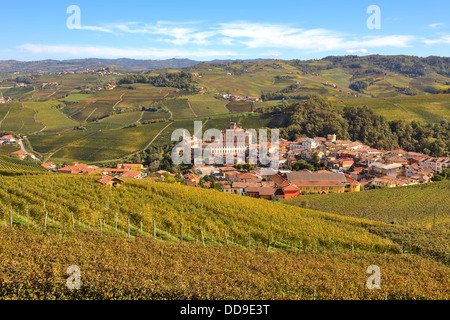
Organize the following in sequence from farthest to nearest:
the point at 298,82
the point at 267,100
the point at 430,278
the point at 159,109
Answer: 1. the point at 298,82
2. the point at 267,100
3. the point at 159,109
4. the point at 430,278

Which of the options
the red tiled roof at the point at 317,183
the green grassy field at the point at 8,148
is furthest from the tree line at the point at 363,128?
the green grassy field at the point at 8,148

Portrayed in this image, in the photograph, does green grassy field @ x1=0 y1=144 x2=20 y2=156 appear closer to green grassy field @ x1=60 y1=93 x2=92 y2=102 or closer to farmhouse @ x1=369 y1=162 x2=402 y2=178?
green grassy field @ x1=60 y1=93 x2=92 y2=102

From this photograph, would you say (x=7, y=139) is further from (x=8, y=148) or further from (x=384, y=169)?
(x=384, y=169)

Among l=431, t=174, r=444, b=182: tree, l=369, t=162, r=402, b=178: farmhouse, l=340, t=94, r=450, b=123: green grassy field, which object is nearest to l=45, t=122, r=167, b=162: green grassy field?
l=369, t=162, r=402, b=178: farmhouse

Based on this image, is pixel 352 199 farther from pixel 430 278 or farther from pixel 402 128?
pixel 402 128

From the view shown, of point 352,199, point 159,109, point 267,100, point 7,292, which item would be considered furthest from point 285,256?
point 267,100

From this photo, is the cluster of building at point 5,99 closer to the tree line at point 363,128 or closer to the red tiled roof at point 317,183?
the tree line at point 363,128

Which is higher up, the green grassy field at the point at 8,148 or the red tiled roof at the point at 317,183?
the green grassy field at the point at 8,148

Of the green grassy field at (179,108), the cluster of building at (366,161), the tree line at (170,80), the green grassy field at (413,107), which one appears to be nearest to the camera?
the cluster of building at (366,161)

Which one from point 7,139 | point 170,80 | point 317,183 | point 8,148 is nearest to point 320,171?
point 317,183
